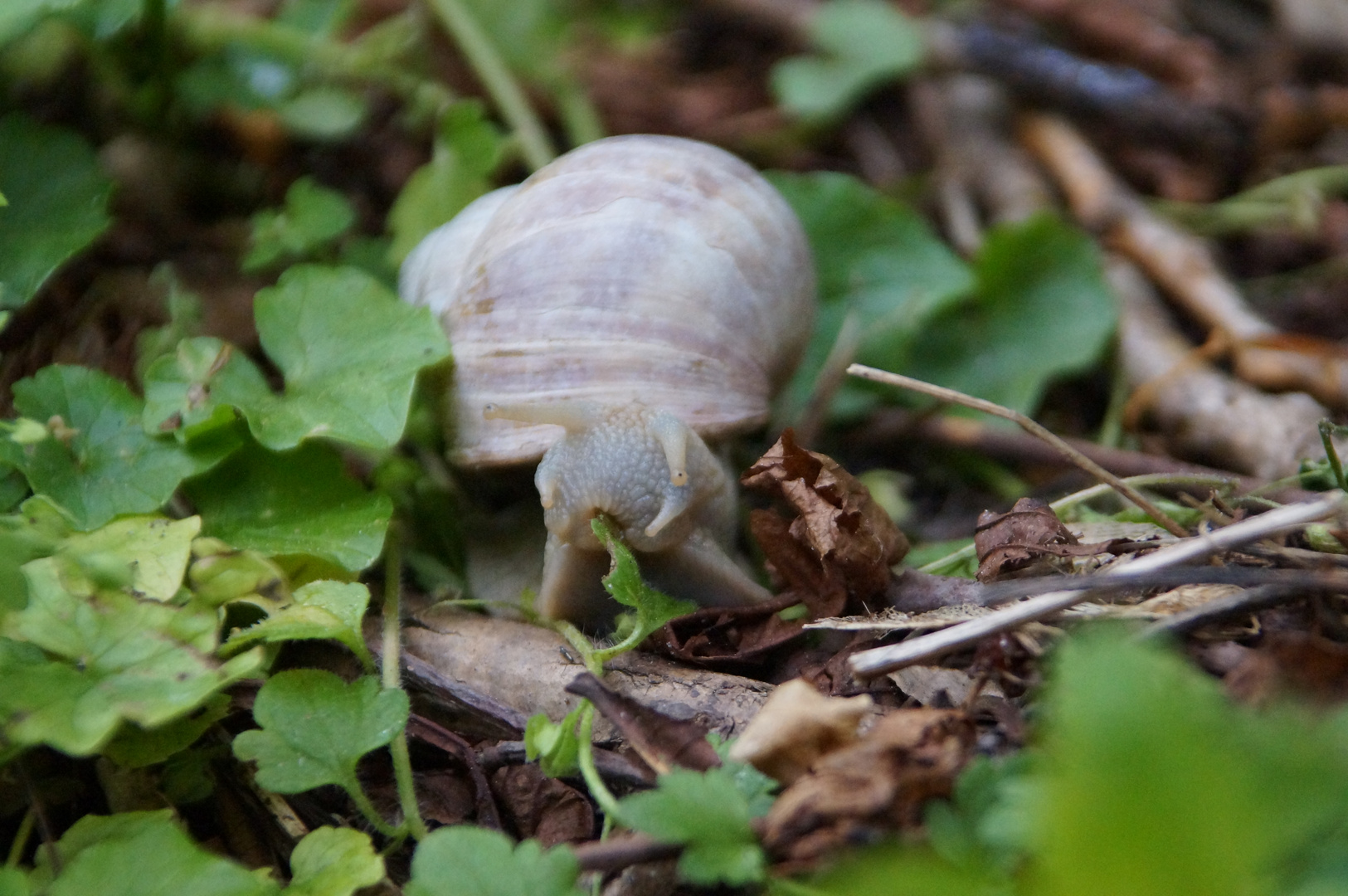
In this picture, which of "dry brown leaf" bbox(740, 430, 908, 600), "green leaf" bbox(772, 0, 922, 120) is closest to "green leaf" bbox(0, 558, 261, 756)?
"dry brown leaf" bbox(740, 430, 908, 600)

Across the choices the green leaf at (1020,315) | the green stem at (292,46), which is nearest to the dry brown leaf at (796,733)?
the green leaf at (1020,315)

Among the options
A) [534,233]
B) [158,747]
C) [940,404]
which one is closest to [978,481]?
[940,404]

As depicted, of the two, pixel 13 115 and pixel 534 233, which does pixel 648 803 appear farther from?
pixel 13 115

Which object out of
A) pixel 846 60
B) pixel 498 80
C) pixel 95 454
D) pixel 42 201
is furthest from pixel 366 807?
pixel 846 60

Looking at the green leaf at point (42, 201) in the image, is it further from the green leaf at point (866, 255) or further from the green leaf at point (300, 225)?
the green leaf at point (866, 255)

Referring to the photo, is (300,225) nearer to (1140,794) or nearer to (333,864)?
(333,864)

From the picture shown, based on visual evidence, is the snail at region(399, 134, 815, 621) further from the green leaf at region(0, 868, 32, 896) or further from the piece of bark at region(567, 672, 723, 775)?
the green leaf at region(0, 868, 32, 896)
